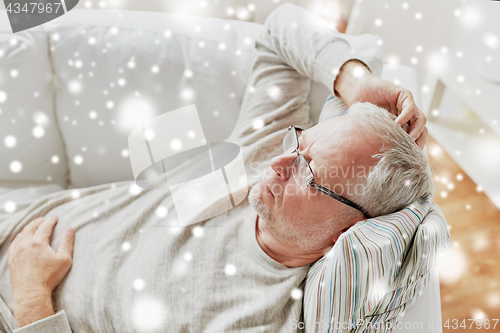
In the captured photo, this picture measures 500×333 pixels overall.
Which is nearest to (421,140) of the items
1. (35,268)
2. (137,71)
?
(137,71)

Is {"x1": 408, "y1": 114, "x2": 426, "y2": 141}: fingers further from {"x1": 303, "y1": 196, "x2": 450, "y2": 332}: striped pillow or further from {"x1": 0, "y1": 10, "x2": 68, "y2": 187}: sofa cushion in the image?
{"x1": 0, "y1": 10, "x2": 68, "y2": 187}: sofa cushion

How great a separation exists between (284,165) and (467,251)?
123cm

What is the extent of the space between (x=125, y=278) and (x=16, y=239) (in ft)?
1.13

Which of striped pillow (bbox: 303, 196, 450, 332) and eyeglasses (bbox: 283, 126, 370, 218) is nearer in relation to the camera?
striped pillow (bbox: 303, 196, 450, 332)

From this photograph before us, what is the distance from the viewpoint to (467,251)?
1.56 metres

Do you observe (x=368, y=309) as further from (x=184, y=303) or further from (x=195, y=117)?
(x=195, y=117)

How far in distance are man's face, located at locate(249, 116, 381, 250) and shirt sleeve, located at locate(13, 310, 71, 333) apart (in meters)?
0.53

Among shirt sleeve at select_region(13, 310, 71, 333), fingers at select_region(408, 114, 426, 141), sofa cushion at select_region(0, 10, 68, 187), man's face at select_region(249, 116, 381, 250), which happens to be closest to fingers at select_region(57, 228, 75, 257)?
shirt sleeve at select_region(13, 310, 71, 333)

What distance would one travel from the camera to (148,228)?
1.00 m

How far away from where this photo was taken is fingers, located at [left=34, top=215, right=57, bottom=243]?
0.94 m

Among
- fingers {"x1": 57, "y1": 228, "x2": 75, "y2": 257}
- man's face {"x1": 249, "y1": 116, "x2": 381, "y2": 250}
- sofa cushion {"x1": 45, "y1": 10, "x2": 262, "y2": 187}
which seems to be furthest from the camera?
sofa cushion {"x1": 45, "y1": 10, "x2": 262, "y2": 187}

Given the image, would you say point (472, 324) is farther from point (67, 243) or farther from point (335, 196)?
point (67, 243)

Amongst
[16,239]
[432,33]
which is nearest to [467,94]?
[432,33]

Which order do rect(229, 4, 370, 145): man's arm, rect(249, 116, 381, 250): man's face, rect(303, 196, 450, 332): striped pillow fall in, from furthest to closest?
rect(229, 4, 370, 145): man's arm
rect(249, 116, 381, 250): man's face
rect(303, 196, 450, 332): striped pillow
